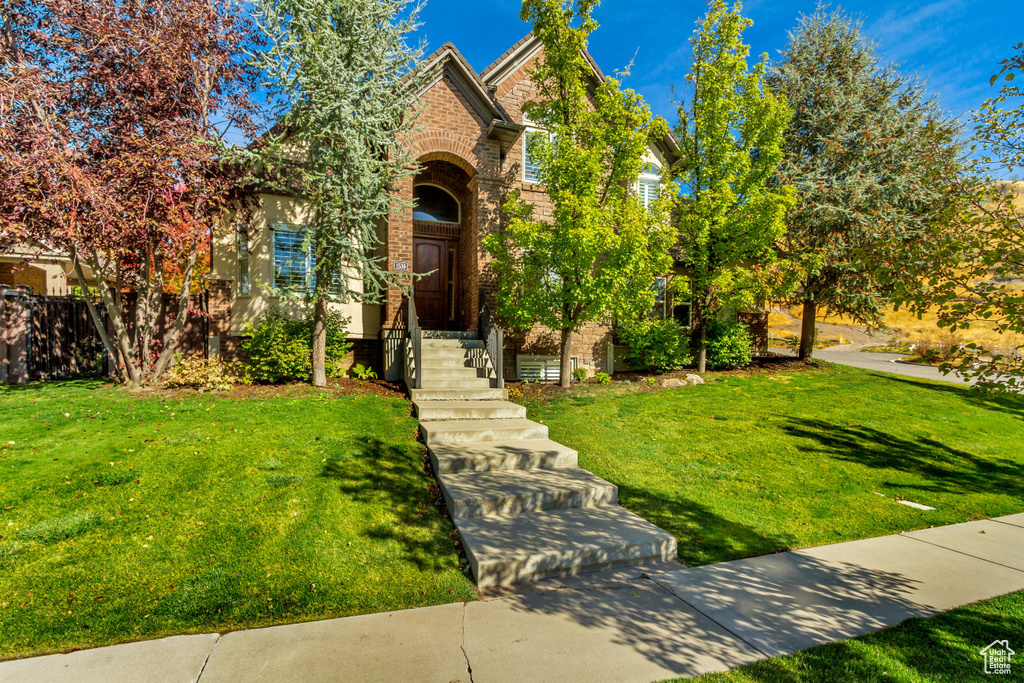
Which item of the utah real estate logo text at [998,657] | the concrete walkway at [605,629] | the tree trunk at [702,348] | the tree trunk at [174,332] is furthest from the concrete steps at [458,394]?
the tree trunk at [702,348]

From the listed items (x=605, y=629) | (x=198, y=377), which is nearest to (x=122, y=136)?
(x=198, y=377)

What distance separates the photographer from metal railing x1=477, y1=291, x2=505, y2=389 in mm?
8984

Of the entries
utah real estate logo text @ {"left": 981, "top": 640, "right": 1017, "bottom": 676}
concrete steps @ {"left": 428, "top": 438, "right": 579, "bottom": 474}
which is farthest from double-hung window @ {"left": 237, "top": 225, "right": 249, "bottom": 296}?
utah real estate logo text @ {"left": 981, "top": 640, "right": 1017, "bottom": 676}

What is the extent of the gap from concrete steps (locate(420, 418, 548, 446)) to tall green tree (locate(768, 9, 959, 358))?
36.8ft

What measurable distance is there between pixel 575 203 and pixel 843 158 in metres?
11.3

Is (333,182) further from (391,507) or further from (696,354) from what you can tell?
(696,354)

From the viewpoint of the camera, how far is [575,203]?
31.9 feet

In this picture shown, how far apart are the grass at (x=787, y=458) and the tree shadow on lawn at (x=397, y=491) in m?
2.36

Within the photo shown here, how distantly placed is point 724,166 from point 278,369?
12.1m

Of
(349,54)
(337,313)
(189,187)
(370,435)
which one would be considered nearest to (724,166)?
(349,54)

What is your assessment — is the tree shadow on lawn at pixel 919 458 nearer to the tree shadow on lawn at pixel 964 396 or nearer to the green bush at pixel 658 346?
the tree shadow on lawn at pixel 964 396

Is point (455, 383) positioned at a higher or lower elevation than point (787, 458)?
higher

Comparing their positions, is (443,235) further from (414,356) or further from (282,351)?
(282,351)

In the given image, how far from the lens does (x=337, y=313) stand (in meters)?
10.5
